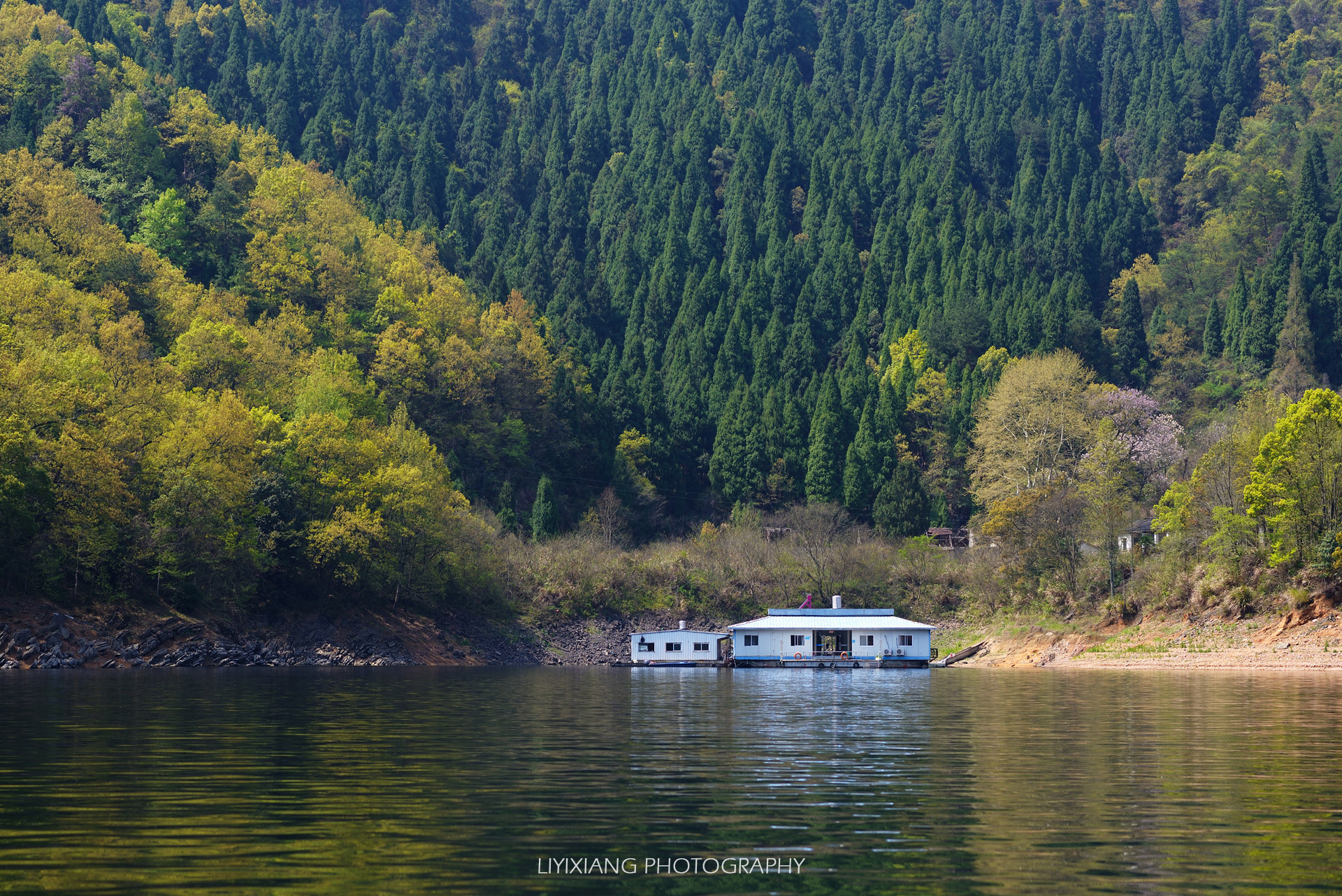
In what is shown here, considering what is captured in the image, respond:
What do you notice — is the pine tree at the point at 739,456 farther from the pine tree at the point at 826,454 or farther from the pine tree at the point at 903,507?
the pine tree at the point at 903,507

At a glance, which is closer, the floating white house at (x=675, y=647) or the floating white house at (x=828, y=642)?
the floating white house at (x=828, y=642)

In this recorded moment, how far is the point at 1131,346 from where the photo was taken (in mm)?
172250

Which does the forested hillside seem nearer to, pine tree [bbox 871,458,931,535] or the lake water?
pine tree [bbox 871,458,931,535]

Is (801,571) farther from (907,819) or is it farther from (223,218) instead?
(907,819)

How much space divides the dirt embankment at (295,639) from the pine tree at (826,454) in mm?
34711

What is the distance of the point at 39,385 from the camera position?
263 ft

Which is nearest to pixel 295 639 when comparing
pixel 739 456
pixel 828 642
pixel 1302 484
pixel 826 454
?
pixel 828 642

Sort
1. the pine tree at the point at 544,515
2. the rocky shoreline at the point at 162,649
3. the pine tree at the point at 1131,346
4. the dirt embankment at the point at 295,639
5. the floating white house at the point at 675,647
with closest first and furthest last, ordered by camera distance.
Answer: the rocky shoreline at the point at 162,649, the dirt embankment at the point at 295,639, the floating white house at the point at 675,647, the pine tree at the point at 544,515, the pine tree at the point at 1131,346

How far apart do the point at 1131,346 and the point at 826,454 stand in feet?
153

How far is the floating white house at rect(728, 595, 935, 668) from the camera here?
3997 inches

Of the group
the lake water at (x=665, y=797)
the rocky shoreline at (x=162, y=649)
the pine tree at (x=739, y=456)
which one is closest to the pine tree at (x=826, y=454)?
the pine tree at (x=739, y=456)

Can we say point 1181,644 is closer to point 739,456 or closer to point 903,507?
point 903,507

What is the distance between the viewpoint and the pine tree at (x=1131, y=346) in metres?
169

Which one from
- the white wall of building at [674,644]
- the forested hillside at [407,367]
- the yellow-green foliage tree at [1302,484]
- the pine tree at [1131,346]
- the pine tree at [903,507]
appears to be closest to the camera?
the yellow-green foliage tree at [1302,484]
